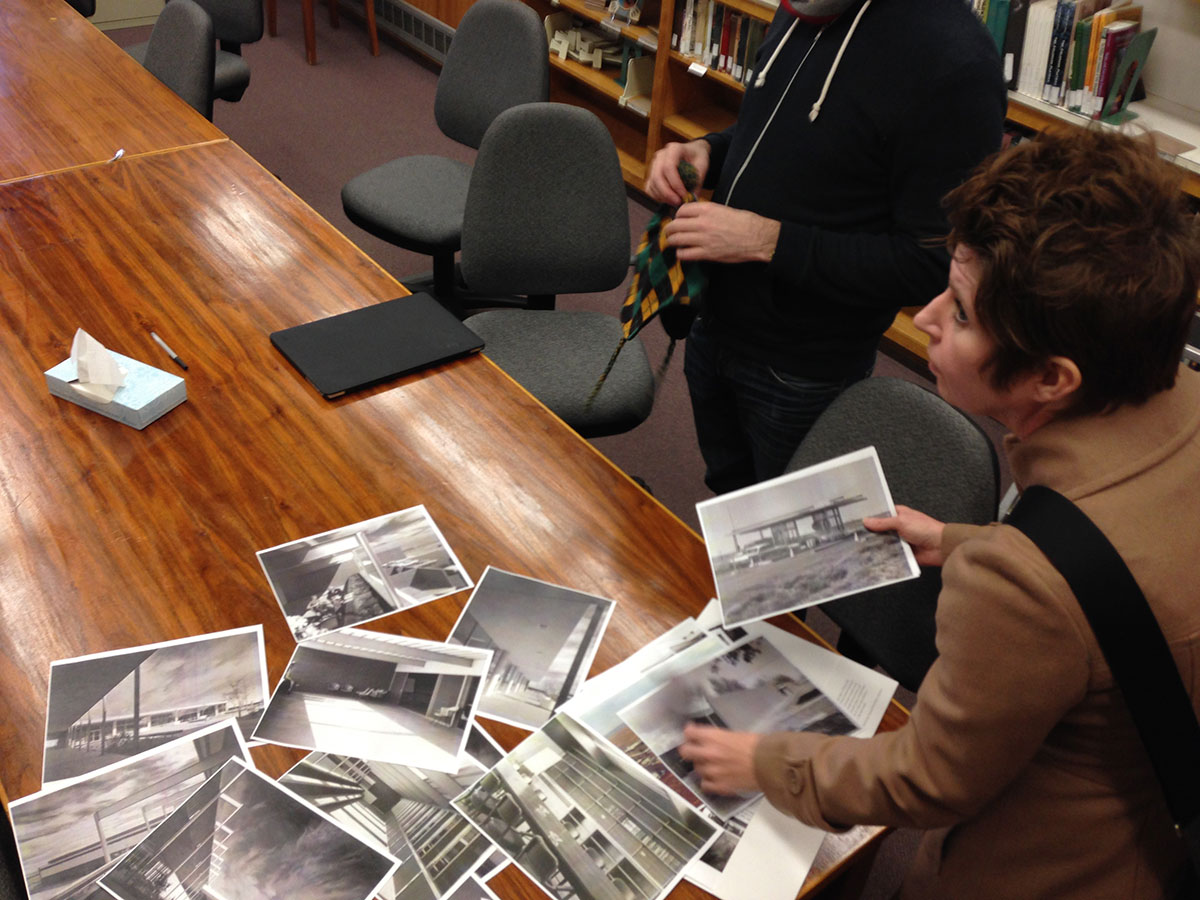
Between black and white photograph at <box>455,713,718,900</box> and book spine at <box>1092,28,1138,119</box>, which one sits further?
book spine at <box>1092,28,1138,119</box>

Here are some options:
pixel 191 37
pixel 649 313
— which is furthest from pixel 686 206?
pixel 191 37

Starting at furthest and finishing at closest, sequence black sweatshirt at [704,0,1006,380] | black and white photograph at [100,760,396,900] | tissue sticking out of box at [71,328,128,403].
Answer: tissue sticking out of box at [71,328,128,403]
black sweatshirt at [704,0,1006,380]
black and white photograph at [100,760,396,900]

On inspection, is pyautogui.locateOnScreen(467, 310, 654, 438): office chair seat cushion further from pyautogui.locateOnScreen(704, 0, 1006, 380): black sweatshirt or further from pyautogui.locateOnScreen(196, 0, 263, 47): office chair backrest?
pyautogui.locateOnScreen(196, 0, 263, 47): office chair backrest

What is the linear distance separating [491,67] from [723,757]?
2442 mm

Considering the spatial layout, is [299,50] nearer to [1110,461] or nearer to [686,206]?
[686,206]

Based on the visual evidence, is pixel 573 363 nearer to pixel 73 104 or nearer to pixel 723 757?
pixel 723 757

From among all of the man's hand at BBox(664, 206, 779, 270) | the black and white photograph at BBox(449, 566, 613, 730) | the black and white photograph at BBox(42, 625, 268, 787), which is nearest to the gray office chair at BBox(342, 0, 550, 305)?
the man's hand at BBox(664, 206, 779, 270)

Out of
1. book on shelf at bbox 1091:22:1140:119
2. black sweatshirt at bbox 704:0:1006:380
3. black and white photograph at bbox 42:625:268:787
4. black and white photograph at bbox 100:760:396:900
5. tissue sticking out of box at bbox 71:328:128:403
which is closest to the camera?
black and white photograph at bbox 100:760:396:900

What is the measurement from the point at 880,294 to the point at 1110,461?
2.63 ft

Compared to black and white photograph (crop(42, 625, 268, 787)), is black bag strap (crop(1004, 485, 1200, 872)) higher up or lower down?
higher up

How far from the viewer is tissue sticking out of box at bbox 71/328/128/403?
5.27 ft

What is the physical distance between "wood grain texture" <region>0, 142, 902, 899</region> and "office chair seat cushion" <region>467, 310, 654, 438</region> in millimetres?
364

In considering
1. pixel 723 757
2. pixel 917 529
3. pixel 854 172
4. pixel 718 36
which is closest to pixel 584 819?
pixel 723 757

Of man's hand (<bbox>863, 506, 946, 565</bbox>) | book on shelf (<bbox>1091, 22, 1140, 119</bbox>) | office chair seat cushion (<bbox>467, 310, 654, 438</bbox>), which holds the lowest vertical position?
office chair seat cushion (<bbox>467, 310, 654, 438</bbox>)
